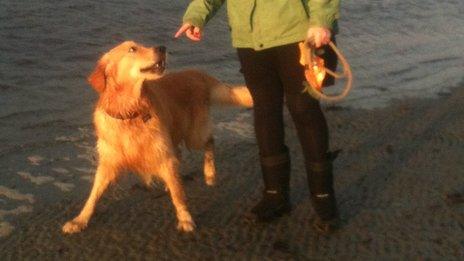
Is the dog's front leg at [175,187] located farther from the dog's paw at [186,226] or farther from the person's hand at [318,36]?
the person's hand at [318,36]

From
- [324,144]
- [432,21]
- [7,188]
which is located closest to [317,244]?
[324,144]

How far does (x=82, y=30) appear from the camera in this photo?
415 inches

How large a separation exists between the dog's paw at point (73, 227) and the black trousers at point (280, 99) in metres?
1.20

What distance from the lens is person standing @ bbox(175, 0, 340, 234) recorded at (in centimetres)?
339

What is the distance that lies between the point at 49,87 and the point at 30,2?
4.72 metres

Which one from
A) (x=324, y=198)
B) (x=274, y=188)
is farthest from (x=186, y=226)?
(x=324, y=198)

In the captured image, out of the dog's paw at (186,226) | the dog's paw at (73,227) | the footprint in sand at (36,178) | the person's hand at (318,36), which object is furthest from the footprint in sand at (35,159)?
the person's hand at (318,36)

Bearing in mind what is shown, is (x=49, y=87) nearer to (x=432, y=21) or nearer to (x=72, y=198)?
(x=72, y=198)

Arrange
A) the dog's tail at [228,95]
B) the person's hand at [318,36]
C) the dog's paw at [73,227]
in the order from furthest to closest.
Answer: the dog's tail at [228,95]
the dog's paw at [73,227]
the person's hand at [318,36]

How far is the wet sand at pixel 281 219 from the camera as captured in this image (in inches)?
139

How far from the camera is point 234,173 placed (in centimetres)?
482

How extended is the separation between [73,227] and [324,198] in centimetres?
151

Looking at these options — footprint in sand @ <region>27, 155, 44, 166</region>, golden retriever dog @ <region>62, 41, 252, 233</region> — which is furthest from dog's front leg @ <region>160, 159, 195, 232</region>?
footprint in sand @ <region>27, 155, 44, 166</region>

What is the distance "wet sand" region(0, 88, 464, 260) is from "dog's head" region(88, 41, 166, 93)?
33.3 inches
